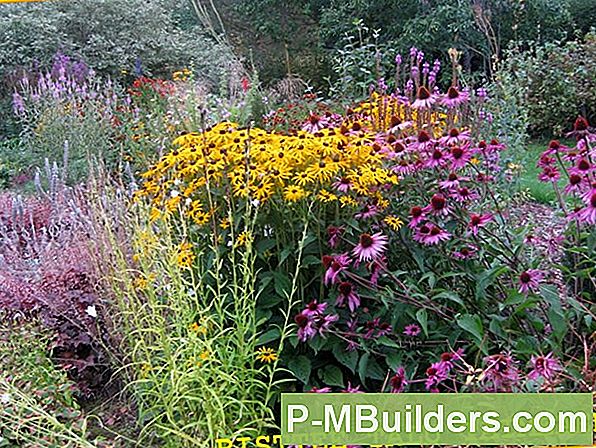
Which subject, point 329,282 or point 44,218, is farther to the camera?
point 44,218

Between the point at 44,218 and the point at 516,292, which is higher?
the point at 516,292

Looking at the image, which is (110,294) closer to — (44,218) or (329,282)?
(329,282)

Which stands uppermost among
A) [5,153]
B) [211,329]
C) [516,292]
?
[516,292]

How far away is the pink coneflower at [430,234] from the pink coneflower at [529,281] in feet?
0.84

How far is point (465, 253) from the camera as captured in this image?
2371 mm

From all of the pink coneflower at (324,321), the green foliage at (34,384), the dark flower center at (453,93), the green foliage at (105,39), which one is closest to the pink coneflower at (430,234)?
the pink coneflower at (324,321)

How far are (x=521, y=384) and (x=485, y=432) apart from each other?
20 centimetres

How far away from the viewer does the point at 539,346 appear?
221 centimetres

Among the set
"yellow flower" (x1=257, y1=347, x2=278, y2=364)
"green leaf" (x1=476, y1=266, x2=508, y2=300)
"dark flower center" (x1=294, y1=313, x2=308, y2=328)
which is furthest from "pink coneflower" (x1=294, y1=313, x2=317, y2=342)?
"green leaf" (x1=476, y1=266, x2=508, y2=300)

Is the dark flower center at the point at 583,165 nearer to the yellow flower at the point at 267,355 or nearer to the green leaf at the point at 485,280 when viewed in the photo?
the green leaf at the point at 485,280

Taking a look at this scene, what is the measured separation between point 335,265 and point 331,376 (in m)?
0.44


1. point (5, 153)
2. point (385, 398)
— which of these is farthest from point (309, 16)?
point (385, 398)

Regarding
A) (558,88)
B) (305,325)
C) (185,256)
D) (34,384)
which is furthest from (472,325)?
(558,88)

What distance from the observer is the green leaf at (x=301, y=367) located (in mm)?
2355
